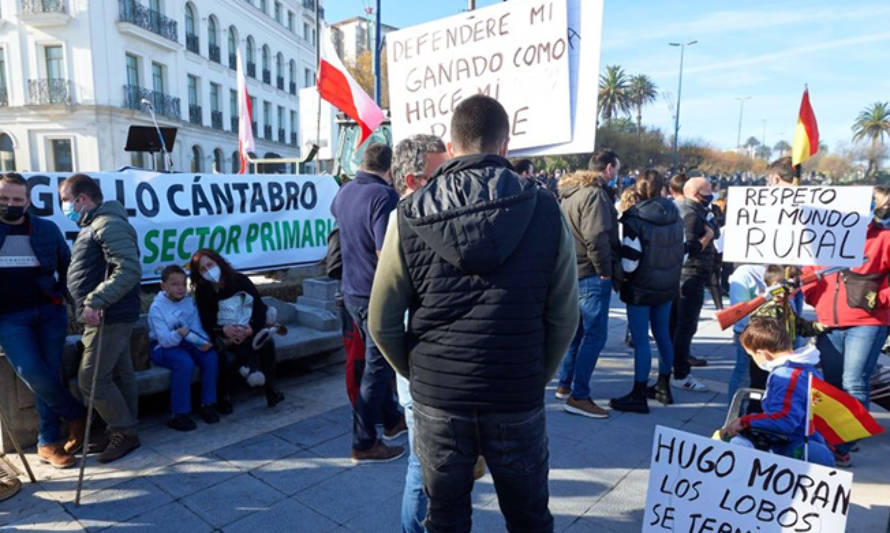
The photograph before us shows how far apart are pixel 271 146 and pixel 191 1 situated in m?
10.8

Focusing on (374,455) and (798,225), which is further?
(374,455)

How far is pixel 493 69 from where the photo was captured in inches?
142

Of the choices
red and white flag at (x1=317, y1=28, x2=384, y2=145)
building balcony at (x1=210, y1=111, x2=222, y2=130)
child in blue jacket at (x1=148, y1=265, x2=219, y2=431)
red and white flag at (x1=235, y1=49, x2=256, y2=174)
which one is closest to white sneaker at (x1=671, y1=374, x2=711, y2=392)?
red and white flag at (x1=317, y1=28, x2=384, y2=145)

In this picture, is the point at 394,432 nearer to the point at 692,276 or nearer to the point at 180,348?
the point at 180,348

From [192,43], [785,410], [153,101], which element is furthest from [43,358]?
[192,43]

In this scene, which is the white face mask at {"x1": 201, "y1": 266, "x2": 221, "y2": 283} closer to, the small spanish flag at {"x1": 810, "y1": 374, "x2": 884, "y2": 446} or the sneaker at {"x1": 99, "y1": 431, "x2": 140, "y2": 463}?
the sneaker at {"x1": 99, "y1": 431, "x2": 140, "y2": 463}

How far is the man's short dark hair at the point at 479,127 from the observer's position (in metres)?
1.96

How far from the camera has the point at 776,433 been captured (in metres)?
2.61

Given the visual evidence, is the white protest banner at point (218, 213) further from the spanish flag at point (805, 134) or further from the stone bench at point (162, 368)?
the spanish flag at point (805, 134)

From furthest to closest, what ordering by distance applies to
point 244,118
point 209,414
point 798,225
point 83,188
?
point 244,118 < point 209,414 < point 83,188 < point 798,225

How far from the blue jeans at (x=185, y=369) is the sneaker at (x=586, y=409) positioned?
273 centimetres

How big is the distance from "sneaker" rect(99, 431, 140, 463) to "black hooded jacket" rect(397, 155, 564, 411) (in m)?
2.82

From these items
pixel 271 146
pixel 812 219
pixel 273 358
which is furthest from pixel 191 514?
pixel 271 146

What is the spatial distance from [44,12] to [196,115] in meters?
8.05
